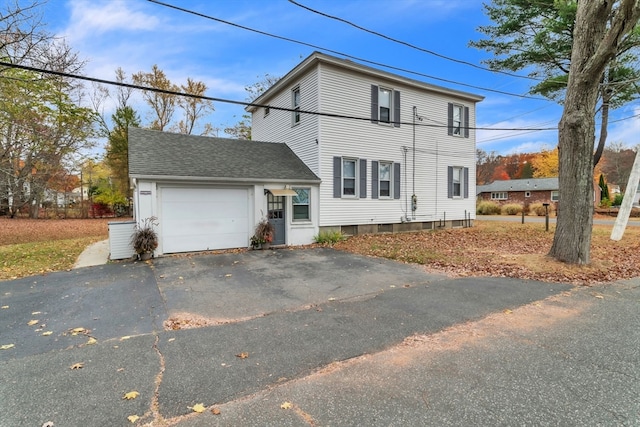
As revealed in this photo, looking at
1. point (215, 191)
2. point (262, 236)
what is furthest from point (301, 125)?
point (262, 236)

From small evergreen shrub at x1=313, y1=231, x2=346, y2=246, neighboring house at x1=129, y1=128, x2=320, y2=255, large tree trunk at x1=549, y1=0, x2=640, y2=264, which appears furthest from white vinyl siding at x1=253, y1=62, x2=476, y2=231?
large tree trunk at x1=549, y1=0, x2=640, y2=264

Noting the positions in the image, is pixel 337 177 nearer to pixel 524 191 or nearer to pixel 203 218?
pixel 203 218

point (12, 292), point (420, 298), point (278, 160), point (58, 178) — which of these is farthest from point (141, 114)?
point (420, 298)

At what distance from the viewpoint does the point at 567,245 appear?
24.1ft

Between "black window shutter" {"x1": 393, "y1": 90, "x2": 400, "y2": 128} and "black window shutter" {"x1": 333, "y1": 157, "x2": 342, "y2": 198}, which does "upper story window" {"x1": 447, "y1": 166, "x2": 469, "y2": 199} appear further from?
"black window shutter" {"x1": 333, "y1": 157, "x2": 342, "y2": 198}

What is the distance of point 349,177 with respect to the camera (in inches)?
503

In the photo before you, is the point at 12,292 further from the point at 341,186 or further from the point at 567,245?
the point at 567,245

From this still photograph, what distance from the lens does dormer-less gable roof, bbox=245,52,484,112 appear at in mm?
11547

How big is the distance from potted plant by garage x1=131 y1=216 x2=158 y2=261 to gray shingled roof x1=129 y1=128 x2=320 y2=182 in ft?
4.70

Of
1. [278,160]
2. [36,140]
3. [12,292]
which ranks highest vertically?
[36,140]

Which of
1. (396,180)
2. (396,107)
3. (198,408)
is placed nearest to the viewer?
(198,408)

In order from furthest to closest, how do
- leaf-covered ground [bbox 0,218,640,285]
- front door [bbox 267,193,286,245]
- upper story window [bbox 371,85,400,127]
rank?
upper story window [bbox 371,85,400,127] < front door [bbox 267,193,286,245] < leaf-covered ground [bbox 0,218,640,285]

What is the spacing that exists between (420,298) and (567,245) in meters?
4.67

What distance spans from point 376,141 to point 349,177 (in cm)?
201
